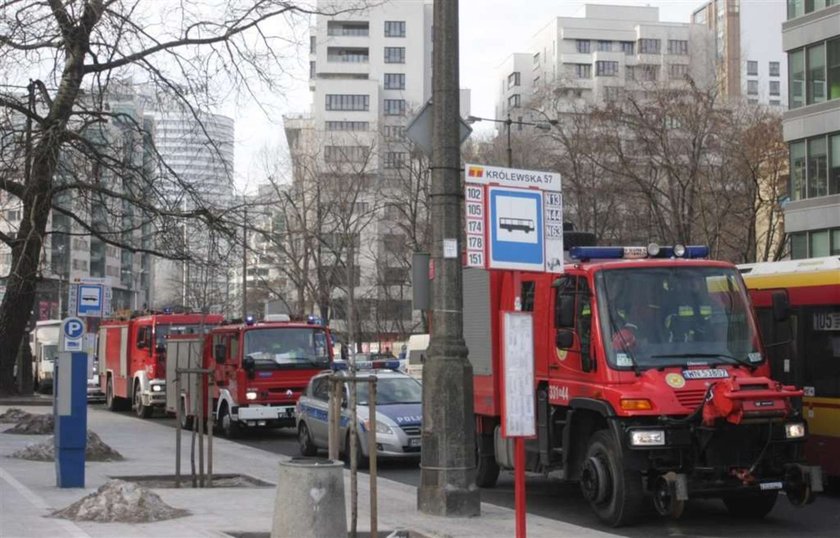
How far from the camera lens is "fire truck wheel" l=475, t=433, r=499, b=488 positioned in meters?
15.3

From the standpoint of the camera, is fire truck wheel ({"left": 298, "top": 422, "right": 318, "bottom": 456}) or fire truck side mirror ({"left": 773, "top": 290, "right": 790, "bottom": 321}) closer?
fire truck side mirror ({"left": 773, "top": 290, "right": 790, "bottom": 321})

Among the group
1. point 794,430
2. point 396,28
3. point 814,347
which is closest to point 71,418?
point 794,430

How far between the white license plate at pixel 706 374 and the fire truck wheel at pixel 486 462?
13.1 ft

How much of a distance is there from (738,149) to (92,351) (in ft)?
84.0

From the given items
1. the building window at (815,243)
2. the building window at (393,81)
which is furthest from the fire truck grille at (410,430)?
the building window at (393,81)

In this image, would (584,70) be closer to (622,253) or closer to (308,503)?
(622,253)

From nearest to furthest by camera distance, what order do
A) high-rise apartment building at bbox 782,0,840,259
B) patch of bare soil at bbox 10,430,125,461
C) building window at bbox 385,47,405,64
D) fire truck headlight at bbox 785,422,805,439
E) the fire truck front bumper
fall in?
fire truck headlight at bbox 785,422,805,439 → patch of bare soil at bbox 10,430,125,461 → the fire truck front bumper → high-rise apartment building at bbox 782,0,840,259 → building window at bbox 385,47,405,64

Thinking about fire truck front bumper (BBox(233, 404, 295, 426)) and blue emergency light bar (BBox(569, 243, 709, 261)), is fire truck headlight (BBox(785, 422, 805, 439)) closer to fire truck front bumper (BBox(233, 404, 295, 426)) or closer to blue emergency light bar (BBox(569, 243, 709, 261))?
blue emergency light bar (BBox(569, 243, 709, 261))

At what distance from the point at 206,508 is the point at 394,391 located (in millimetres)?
7769

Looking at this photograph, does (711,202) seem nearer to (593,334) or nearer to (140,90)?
(140,90)

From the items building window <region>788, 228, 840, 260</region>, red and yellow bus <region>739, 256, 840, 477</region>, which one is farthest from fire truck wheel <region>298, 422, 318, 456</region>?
building window <region>788, 228, 840, 260</region>

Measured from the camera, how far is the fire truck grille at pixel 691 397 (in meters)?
11.6

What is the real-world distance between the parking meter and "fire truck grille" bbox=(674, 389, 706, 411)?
7.46 meters

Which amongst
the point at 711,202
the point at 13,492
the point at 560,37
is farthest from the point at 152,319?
the point at 560,37
